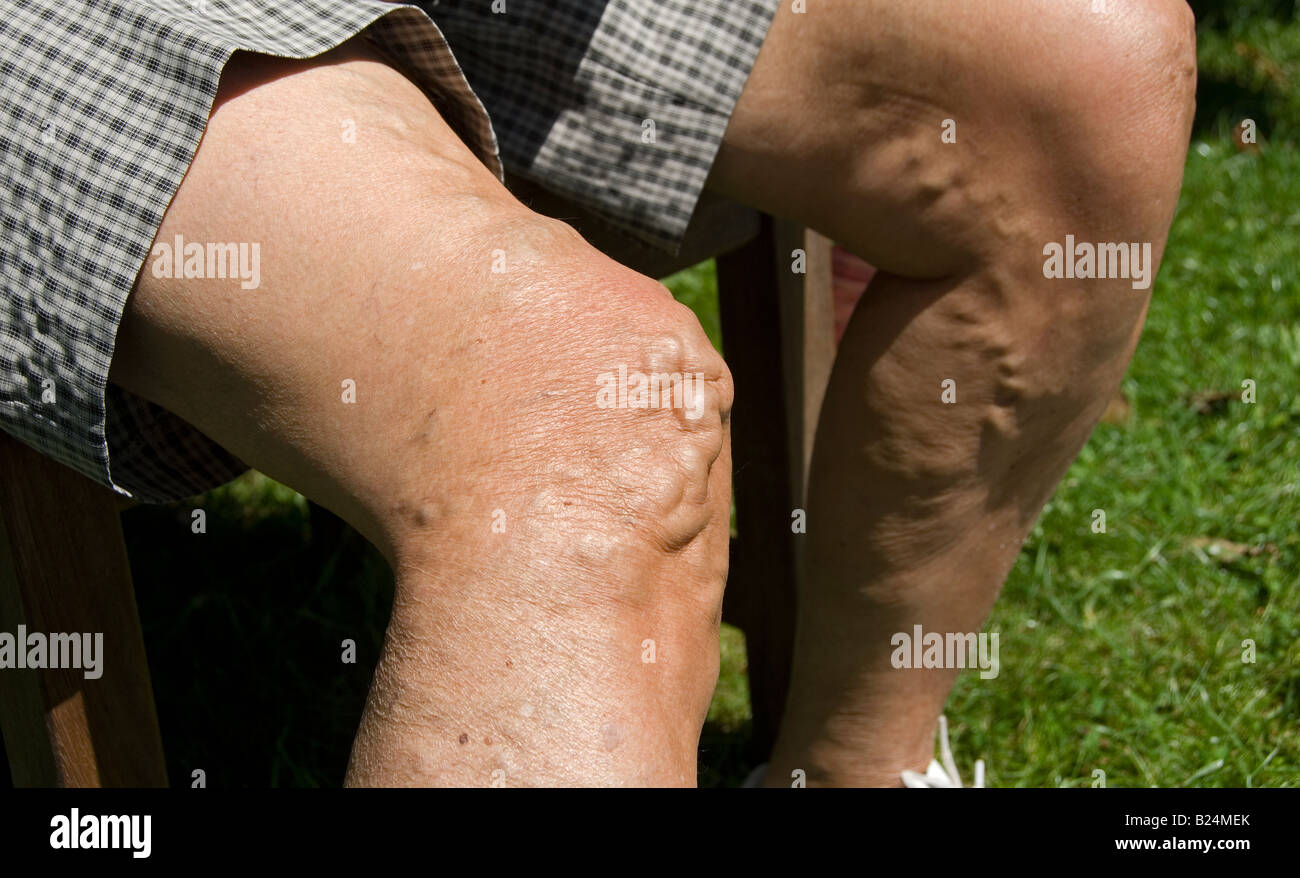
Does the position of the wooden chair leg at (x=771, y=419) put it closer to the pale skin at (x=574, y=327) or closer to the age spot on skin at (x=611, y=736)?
the pale skin at (x=574, y=327)

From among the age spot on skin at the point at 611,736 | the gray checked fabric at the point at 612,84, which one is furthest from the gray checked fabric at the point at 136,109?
the age spot on skin at the point at 611,736

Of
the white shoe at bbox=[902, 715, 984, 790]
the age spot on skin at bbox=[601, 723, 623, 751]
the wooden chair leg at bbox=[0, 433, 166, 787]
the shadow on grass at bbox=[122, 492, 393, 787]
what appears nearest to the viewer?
the age spot on skin at bbox=[601, 723, 623, 751]

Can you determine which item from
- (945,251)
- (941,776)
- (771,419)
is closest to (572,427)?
(945,251)

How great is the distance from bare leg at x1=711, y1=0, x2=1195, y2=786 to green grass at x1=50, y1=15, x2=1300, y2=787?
1.17 ft

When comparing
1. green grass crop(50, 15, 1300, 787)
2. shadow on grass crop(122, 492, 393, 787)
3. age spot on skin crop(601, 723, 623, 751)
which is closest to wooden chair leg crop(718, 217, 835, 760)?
green grass crop(50, 15, 1300, 787)

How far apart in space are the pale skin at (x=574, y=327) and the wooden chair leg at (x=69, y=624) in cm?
23

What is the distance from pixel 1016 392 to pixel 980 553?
0.19 m

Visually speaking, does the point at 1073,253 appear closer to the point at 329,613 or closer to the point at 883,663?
the point at 883,663

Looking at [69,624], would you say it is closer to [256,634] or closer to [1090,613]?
[256,634]

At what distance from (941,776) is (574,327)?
0.89 m

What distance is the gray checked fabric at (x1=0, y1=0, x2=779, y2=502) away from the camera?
2.89 feet

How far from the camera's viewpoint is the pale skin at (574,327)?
0.76 m

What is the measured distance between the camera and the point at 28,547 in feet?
3.62

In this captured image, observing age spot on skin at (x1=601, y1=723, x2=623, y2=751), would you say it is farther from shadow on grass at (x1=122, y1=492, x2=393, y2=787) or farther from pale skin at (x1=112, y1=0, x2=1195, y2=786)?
shadow on grass at (x1=122, y1=492, x2=393, y2=787)
